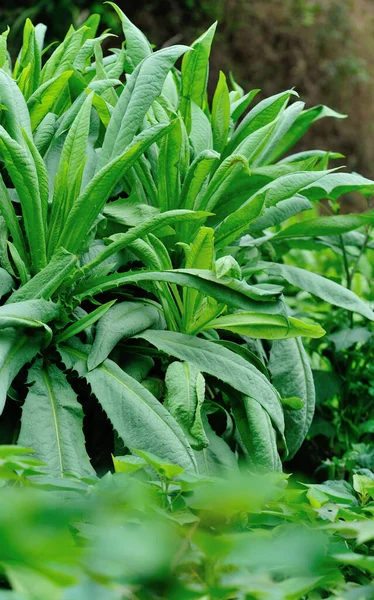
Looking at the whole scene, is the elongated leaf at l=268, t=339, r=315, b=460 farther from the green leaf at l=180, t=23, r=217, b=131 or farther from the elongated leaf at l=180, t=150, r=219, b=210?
the green leaf at l=180, t=23, r=217, b=131

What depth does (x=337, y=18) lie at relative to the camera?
8.54 m

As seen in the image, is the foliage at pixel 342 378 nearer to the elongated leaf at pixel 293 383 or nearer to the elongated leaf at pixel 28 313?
the elongated leaf at pixel 293 383

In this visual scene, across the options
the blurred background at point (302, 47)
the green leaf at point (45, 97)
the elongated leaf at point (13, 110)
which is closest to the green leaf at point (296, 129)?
the green leaf at point (45, 97)

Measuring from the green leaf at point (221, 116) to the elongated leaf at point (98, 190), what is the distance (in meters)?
0.37

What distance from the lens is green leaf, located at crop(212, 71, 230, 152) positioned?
1561 mm

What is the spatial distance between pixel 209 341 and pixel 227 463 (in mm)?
232

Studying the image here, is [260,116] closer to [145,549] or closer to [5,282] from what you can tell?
[5,282]

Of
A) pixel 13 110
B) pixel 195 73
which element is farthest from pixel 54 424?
pixel 195 73

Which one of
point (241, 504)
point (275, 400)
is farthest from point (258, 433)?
point (241, 504)

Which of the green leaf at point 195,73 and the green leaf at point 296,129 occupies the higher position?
the green leaf at point 195,73

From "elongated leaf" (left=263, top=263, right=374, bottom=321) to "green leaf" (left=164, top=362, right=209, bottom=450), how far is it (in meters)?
0.49

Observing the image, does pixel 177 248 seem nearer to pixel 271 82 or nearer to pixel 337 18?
pixel 271 82

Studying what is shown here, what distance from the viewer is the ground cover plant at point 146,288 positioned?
1154 millimetres

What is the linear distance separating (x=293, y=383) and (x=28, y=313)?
0.63 metres
